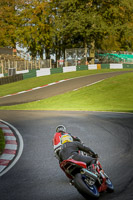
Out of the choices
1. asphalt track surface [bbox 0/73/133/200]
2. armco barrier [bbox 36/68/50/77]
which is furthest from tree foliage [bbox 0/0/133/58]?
asphalt track surface [bbox 0/73/133/200]

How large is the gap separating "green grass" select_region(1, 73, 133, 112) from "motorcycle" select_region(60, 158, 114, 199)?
1249cm

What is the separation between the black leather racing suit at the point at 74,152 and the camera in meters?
6.06

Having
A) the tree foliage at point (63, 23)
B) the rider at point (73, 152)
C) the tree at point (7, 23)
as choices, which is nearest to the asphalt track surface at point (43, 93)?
the rider at point (73, 152)

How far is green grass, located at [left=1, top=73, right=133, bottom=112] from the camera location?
20.4 meters

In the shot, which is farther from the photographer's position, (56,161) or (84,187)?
(56,161)

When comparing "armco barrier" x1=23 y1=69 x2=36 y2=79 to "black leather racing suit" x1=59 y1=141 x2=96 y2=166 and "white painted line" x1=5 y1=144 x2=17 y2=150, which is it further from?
"black leather racing suit" x1=59 y1=141 x2=96 y2=166

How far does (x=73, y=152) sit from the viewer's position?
20.3ft

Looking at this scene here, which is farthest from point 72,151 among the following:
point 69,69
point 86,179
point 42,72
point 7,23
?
point 7,23

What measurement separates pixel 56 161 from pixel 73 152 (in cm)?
258

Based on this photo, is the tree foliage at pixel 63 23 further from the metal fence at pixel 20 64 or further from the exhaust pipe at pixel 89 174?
the exhaust pipe at pixel 89 174

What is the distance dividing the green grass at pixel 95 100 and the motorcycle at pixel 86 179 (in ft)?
41.0

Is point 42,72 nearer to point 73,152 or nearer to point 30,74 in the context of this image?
point 30,74

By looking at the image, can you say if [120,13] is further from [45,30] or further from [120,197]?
[120,197]

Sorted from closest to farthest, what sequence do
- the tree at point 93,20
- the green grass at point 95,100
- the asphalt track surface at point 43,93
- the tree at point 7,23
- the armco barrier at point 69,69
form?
the green grass at point 95,100 → the asphalt track surface at point 43,93 → the armco barrier at point 69,69 → the tree at point 93,20 → the tree at point 7,23
